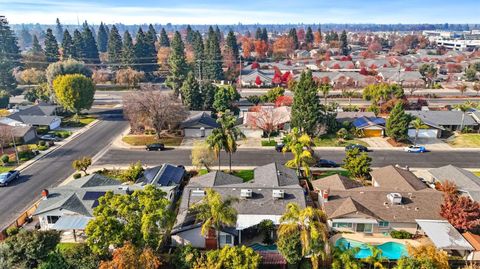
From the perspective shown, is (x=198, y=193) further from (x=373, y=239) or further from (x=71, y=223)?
(x=373, y=239)

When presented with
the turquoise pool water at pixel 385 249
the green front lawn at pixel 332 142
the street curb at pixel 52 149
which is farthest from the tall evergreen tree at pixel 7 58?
the turquoise pool water at pixel 385 249

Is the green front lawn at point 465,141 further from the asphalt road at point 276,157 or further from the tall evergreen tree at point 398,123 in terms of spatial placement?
the tall evergreen tree at point 398,123

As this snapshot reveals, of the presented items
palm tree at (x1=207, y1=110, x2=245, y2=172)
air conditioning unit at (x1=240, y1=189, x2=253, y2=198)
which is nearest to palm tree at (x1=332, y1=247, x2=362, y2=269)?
air conditioning unit at (x1=240, y1=189, x2=253, y2=198)

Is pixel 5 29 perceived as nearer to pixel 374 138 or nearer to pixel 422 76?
pixel 374 138

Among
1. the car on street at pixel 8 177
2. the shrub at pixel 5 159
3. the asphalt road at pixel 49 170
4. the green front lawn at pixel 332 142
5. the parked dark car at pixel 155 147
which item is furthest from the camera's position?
the green front lawn at pixel 332 142

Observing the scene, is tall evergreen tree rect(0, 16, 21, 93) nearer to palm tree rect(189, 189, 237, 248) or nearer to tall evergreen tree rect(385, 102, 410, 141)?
palm tree rect(189, 189, 237, 248)

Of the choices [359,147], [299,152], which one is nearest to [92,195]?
[299,152]

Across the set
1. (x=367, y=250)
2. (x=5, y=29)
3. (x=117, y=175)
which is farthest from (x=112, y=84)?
(x=367, y=250)
